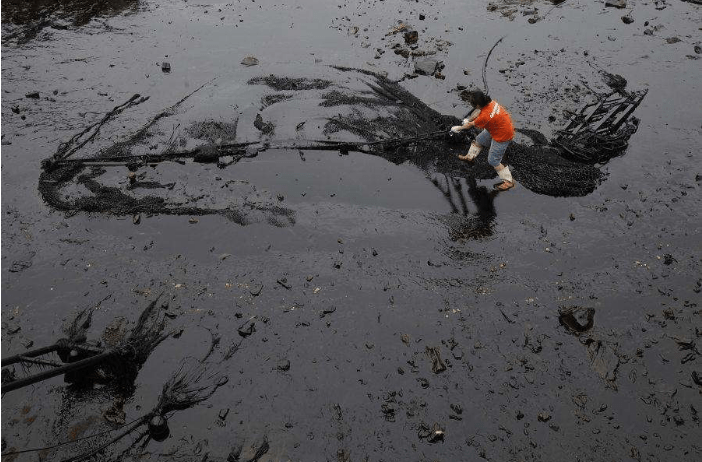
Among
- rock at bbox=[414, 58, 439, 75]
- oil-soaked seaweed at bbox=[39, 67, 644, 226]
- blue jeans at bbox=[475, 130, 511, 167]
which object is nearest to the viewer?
oil-soaked seaweed at bbox=[39, 67, 644, 226]

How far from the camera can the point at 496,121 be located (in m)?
7.00

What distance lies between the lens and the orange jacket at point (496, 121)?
696cm

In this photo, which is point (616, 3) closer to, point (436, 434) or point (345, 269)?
point (345, 269)

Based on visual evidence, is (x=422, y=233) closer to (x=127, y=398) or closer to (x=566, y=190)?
(x=566, y=190)

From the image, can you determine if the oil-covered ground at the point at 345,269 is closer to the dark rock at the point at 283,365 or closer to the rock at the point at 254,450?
the rock at the point at 254,450

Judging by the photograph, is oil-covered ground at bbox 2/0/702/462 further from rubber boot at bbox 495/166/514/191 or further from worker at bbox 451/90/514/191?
worker at bbox 451/90/514/191

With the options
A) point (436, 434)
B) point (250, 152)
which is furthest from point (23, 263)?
point (436, 434)

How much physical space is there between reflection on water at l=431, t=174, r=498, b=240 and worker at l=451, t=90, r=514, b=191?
40 centimetres

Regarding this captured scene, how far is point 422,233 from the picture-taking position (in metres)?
6.86

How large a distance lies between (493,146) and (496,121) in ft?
1.59

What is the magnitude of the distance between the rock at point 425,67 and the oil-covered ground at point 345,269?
0.62ft

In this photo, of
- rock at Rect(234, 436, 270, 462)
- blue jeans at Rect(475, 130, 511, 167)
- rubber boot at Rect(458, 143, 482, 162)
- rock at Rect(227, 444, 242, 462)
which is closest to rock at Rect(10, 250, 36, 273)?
rock at Rect(227, 444, 242, 462)

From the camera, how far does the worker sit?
274 inches

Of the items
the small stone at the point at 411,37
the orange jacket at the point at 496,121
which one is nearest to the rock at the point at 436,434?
the orange jacket at the point at 496,121
